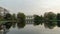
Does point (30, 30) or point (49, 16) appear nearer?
point (30, 30)

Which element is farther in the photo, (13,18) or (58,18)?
(58,18)

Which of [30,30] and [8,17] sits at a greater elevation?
[8,17]

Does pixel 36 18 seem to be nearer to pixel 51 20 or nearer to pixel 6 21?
pixel 51 20

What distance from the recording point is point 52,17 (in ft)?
20.9

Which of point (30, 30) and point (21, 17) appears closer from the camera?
point (30, 30)

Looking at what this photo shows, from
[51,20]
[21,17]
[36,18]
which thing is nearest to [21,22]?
[21,17]

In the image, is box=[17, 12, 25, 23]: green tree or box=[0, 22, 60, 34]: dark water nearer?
box=[0, 22, 60, 34]: dark water

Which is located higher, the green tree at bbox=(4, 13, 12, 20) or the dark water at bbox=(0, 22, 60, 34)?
the green tree at bbox=(4, 13, 12, 20)

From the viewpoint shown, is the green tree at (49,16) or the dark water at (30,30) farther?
the green tree at (49,16)

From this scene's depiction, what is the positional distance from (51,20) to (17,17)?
57.4 inches

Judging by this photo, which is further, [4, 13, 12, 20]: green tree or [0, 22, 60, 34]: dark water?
[4, 13, 12, 20]: green tree

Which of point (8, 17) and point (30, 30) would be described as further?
point (8, 17)

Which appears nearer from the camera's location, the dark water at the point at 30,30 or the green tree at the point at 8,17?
the dark water at the point at 30,30

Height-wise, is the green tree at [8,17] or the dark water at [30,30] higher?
the green tree at [8,17]
